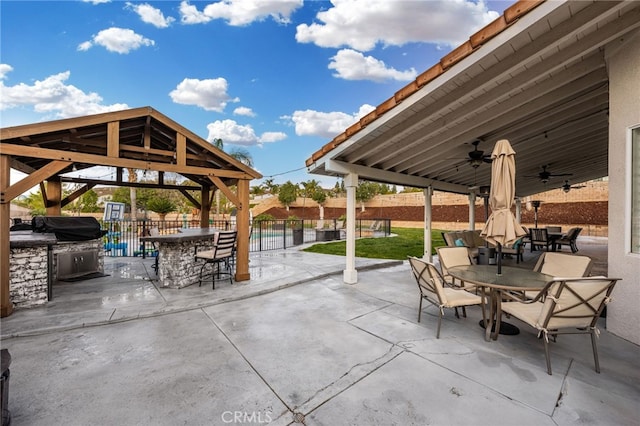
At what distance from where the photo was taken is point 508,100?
3523 millimetres

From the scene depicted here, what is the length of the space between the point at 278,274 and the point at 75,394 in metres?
3.98

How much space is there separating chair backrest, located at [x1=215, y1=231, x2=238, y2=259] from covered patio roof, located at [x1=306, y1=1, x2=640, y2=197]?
2.23 m

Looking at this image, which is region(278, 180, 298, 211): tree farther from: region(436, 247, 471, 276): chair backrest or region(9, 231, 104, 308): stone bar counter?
region(436, 247, 471, 276): chair backrest

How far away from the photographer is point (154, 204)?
43.6 ft

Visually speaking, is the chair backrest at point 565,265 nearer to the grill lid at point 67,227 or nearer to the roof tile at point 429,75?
the roof tile at point 429,75

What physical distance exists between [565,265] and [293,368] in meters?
3.58

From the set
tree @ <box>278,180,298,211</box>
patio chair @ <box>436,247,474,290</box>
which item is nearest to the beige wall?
patio chair @ <box>436,247,474,290</box>

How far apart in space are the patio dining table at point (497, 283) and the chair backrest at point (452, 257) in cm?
56

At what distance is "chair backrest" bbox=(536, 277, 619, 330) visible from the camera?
2.21 metres

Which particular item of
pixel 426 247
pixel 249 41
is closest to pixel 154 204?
pixel 249 41

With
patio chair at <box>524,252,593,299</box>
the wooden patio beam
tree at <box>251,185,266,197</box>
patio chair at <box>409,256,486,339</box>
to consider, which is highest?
tree at <box>251,185,266,197</box>

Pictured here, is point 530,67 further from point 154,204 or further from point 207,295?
point 154,204

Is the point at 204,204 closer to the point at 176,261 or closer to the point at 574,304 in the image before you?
the point at 176,261

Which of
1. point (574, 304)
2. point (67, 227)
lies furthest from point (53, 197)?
point (574, 304)
